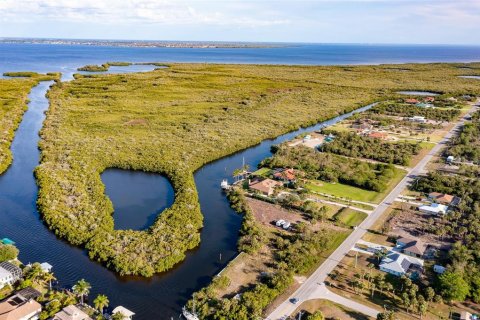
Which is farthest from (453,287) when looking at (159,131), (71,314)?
(159,131)

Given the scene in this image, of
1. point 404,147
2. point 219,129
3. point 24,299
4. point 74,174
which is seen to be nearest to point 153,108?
point 219,129

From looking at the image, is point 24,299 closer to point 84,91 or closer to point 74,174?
point 74,174

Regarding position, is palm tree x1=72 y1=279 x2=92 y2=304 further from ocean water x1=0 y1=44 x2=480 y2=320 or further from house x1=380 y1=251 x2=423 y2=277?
house x1=380 y1=251 x2=423 y2=277

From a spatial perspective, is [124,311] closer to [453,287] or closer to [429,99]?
[453,287]

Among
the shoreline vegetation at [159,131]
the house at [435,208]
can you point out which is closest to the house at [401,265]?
the house at [435,208]

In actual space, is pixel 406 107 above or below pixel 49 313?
above

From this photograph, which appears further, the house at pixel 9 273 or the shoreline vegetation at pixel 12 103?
the shoreline vegetation at pixel 12 103

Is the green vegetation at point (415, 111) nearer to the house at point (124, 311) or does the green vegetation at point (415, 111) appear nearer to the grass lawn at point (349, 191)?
the grass lawn at point (349, 191)

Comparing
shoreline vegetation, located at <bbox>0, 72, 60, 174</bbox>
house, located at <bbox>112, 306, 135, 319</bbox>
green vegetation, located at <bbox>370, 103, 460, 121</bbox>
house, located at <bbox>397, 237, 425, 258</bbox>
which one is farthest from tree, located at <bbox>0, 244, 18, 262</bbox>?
green vegetation, located at <bbox>370, 103, 460, 121</bbox>
